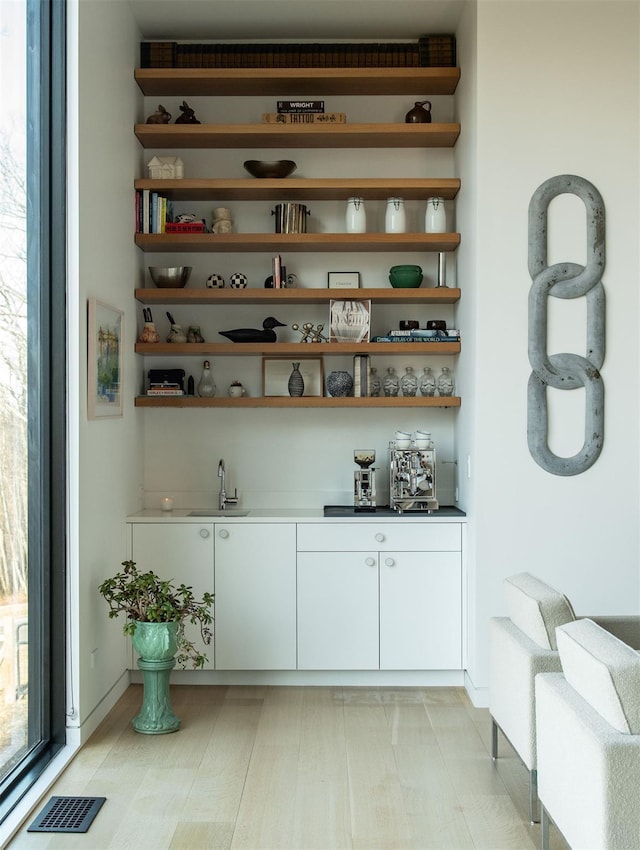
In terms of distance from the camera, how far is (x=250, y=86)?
478 cm

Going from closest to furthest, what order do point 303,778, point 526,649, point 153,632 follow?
point 526,649 → point 303,778 → point 153,632

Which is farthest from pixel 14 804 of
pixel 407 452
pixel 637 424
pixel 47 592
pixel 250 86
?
pixel 250 86

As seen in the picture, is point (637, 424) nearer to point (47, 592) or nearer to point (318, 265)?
point (318, 265)

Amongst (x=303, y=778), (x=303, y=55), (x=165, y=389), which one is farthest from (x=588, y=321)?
(x=303, y=778)

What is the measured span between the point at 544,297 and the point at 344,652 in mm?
1967

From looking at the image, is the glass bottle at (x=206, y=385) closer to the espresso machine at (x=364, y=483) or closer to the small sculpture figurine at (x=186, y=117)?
the espresso machine at (x=364, y=483)

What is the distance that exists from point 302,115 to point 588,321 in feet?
5.91

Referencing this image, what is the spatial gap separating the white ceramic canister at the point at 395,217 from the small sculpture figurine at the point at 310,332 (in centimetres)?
63

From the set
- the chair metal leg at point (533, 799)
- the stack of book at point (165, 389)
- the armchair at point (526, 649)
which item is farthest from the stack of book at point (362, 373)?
the chair metal leg at point (533, 799)

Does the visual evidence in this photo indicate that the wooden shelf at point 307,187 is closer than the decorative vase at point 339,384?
Yes

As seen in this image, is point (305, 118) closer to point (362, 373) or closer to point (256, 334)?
point (256, 334)

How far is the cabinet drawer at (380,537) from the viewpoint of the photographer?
448cm

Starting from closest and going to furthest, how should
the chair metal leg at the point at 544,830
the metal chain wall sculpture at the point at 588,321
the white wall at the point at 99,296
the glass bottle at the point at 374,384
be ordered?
the chair metal leg at the point at 544,830, the white wall at the point at 99,296, the metal chain wall sculpture at the point at 588,321, the glass bottle at the point at 374,384

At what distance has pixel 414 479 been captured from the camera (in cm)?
464
